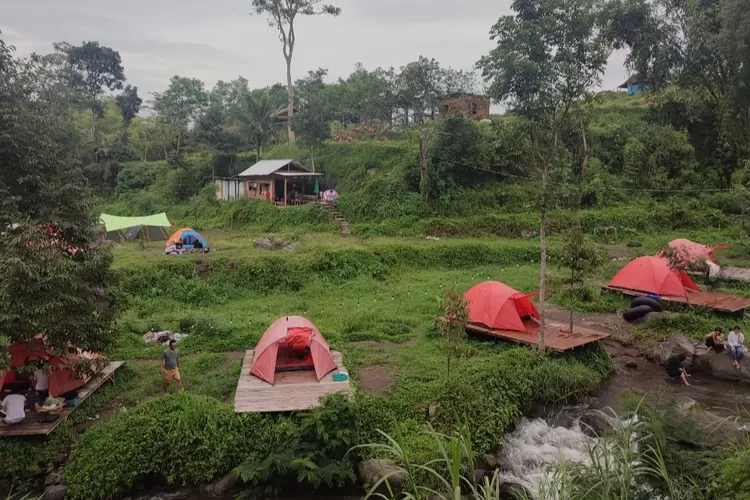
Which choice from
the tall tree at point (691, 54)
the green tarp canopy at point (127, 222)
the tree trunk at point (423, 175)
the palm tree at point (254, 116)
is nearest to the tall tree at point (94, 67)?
the palm tree at point (254, 116)

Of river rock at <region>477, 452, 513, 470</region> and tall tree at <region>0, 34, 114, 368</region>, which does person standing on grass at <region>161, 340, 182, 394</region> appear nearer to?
tall tree at <region>0, 34, 114, 368</region>

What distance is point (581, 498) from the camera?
443 cm

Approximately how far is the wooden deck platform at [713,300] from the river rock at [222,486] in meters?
14.4

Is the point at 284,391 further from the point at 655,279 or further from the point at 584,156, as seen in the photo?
the point at 584,156

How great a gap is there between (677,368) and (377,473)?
851 centimetres

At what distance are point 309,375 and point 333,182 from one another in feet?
77.7

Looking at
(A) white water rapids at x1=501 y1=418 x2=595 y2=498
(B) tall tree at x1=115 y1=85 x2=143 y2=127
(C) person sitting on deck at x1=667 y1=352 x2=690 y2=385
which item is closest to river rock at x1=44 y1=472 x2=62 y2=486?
(A) white water rapids at x1=501 y1=418 x2=595 y2=498

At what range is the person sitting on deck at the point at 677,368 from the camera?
12828 millimetres

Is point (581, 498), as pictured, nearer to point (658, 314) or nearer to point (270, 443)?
point (270, 443)

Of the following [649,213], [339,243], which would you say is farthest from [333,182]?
[649,213]

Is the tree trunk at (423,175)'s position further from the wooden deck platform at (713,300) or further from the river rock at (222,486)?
the river rock at (222,486)

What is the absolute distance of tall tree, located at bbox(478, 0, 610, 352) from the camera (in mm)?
12969

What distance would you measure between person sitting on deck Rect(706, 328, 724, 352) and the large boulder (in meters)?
0.40

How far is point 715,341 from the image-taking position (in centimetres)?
1338
